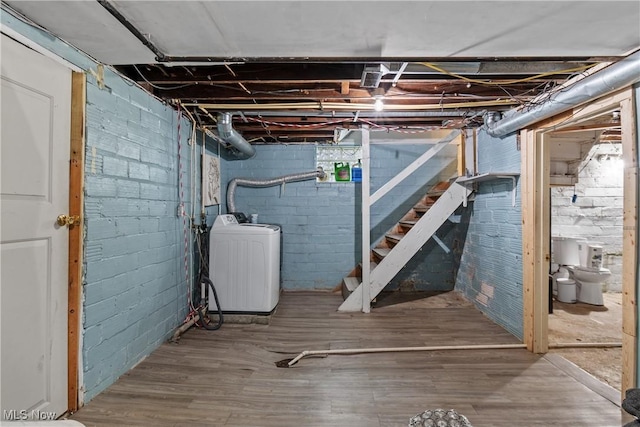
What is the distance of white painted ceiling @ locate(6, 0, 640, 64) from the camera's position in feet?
4.27

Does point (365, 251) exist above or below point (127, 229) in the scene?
below

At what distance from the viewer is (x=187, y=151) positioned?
298 cm

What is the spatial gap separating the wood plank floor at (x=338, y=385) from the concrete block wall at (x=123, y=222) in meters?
0.24

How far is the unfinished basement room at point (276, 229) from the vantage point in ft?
4.64

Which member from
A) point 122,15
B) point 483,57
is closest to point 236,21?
point 122,15

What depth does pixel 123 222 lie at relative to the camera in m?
2.04

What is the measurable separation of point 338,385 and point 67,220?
192 cm

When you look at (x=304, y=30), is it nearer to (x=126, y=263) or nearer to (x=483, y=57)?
(x=483, y=57)

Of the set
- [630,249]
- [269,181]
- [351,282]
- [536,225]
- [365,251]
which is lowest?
[351,282]

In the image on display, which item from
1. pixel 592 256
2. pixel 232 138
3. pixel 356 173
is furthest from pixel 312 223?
pixel 592 256

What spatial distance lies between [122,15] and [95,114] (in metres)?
0.73

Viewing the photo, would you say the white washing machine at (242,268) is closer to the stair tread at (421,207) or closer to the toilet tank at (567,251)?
the stair tread at (421,207)

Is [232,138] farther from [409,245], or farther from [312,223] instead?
[409,245]

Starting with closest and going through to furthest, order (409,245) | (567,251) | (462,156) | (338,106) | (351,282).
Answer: (338,106) < (409,245) < (462,156) < (351,282) < (567,251)
